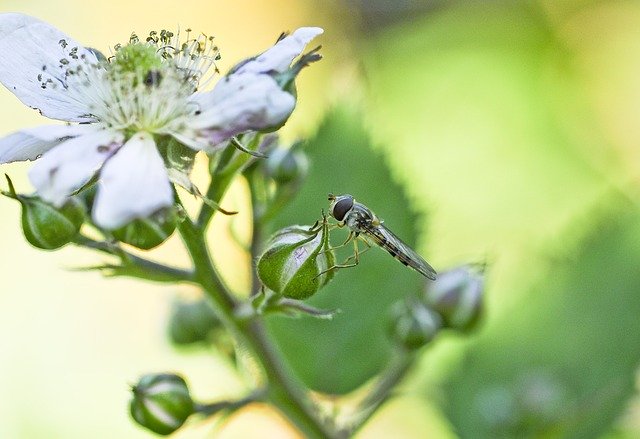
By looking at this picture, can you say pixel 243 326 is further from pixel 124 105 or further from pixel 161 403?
pixel 124 105

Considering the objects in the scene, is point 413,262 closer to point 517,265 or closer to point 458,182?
point 517,265

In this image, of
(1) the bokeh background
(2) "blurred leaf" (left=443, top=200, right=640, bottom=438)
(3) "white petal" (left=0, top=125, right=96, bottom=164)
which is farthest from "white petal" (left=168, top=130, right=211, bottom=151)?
(2) "blurred leaf" (left=443, top=200, right=640, bottom=438)

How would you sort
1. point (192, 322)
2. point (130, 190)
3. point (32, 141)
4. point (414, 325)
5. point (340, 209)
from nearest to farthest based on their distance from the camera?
1. point (130, 190)
2. point (32, 141)
3. point (340, 209)
4. point (414, 325)
5. point (192, 322)

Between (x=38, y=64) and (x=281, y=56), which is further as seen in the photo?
(x=38, y=64)

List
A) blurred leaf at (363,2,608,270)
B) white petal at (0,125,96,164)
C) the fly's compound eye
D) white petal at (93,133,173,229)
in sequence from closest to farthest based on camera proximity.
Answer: white petal at (93,133,173,229), white petal at (0,125,96,164), the fly's compound eye, blurred leaf at (363,2,608,270)

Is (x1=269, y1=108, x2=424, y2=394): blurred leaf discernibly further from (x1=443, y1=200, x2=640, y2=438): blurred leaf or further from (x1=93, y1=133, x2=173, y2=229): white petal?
(x1=93, y1=133, x2=173, y2=229): white petal

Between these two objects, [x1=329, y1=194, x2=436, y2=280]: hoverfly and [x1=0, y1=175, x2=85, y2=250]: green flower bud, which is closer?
[x1=0, y1=175, x2=85, y2=250]: green flower bud

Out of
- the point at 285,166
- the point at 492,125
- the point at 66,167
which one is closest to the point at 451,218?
the point at 492,125
